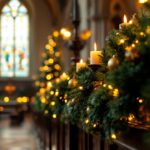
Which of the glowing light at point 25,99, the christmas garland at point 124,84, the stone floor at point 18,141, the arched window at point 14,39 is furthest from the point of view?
the arched window at point 14,39

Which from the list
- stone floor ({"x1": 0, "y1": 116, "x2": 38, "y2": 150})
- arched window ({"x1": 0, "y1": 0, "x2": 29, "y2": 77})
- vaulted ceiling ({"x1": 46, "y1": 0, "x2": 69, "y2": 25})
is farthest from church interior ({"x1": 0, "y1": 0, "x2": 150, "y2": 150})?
arched window ({"x1": 0, "y1": 0, "x2": 29, "y2": 77})

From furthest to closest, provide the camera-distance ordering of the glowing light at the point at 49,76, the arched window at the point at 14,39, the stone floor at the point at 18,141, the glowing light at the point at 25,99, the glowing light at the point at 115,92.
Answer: the arched window at the point at 14,39
the glowing light at the point at 25,99
the glowing light at the point at 49,76
the stone floor at the point at 18,141
the glowing light at the point at 115,92

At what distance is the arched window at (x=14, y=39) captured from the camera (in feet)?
64.8

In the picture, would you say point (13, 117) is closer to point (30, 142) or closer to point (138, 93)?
point (30, 142)

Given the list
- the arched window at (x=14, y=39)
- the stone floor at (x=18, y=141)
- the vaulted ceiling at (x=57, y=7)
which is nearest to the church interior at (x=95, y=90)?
the stone floor at (x=18, y=141)

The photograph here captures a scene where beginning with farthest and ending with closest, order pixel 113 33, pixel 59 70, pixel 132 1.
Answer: pixel 132 1
pixel 59 70
pixel 113 33

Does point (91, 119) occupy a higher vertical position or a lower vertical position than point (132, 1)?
lower

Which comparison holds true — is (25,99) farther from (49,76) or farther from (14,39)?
(49,76)

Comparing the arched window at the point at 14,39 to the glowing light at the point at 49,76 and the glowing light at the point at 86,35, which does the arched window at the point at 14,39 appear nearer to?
the glowing light at the point at 86,35

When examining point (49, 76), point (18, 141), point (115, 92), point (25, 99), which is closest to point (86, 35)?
point (49, 76)

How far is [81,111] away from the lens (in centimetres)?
306

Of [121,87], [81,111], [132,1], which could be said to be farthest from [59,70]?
[121,87]

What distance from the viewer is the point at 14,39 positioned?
20.0m

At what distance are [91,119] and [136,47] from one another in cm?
68
